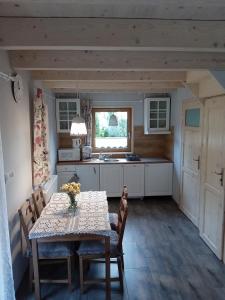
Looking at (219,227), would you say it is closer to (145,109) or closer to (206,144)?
(206,144)

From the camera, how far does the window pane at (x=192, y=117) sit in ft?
13.3

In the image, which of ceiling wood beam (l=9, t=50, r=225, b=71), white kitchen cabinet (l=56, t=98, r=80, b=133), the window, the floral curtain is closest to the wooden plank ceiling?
ceiling wood beam (l=9, t=50, r=225, b=71)

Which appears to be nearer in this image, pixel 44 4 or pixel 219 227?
pixel 44 4

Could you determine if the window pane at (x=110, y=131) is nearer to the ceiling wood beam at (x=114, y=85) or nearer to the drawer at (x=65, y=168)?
the drawer at (x=65, y=168)

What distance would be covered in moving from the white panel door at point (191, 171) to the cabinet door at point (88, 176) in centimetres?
171

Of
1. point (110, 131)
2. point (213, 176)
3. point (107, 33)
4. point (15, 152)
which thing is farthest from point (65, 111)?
point (107, 33)

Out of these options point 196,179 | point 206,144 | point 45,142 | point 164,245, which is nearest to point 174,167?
point 196,179

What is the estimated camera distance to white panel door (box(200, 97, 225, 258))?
316cm

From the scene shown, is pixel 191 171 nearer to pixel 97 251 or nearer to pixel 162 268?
pixel 162 268

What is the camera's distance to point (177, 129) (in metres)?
4.97

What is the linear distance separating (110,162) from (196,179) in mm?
1796

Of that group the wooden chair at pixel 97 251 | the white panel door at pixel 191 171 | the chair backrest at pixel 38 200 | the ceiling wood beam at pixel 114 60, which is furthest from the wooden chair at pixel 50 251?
the white panel door at pixel 191 171

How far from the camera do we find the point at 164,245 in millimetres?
3529

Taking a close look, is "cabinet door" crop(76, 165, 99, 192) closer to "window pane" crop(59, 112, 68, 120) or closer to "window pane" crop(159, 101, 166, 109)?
"window pane" crop(59, 112, 68, 120)
